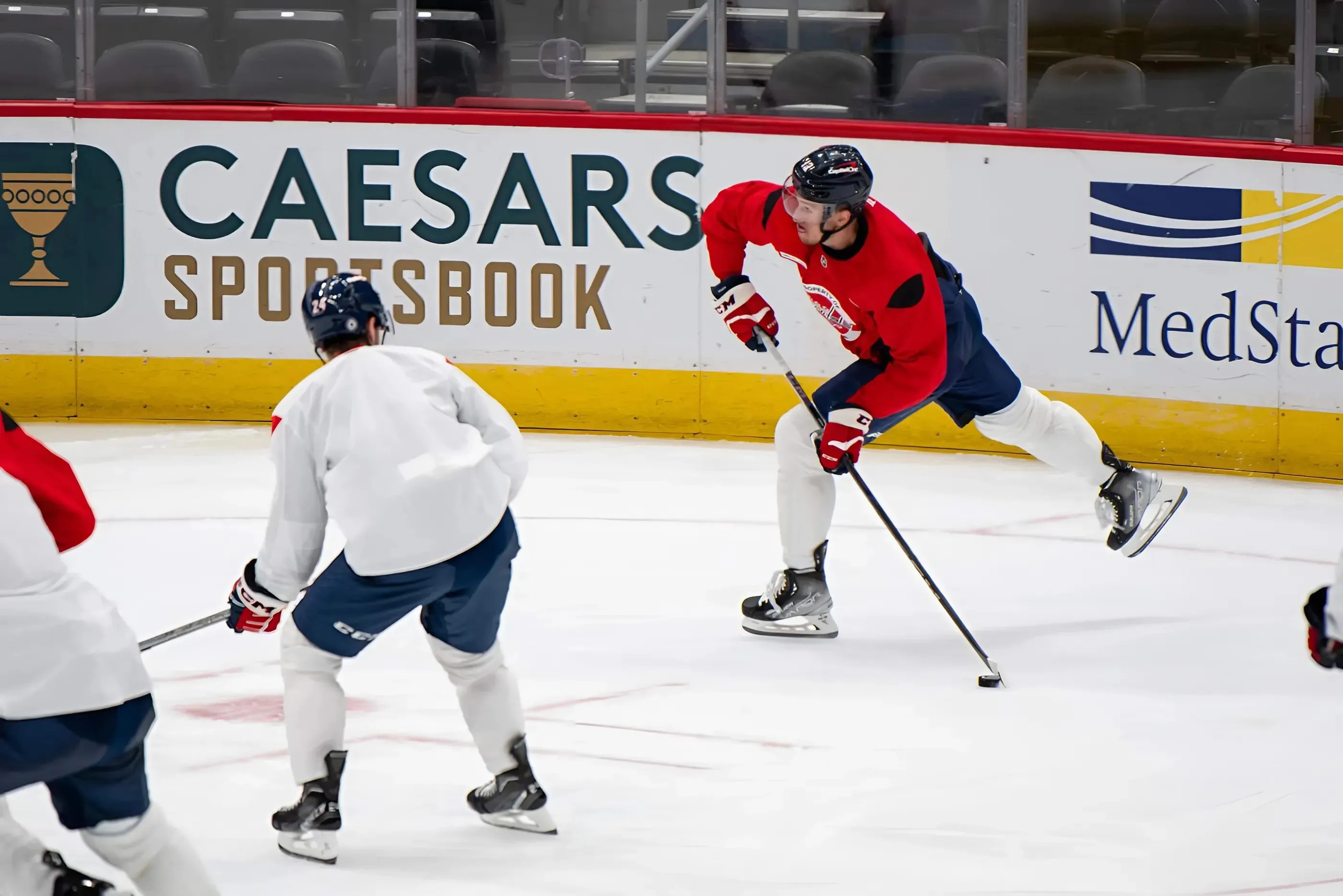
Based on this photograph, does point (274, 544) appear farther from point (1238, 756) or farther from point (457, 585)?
point (1238, 756)

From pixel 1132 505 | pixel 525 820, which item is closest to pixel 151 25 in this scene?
pixel 1132 505

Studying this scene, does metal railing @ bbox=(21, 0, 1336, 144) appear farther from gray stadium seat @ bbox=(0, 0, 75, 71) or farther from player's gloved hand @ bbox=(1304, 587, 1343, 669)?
player's gloved hand @ bbox=(1304, 587, 1343, 669)

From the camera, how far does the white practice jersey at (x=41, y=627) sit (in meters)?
2.23

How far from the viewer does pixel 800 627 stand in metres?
4.50

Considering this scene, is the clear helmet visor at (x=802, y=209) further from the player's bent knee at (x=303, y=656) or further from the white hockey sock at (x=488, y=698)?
the player's bent knee at (x=303, y=656)

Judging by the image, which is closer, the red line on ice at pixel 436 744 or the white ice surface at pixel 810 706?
the white ice surface at pixel 810 706

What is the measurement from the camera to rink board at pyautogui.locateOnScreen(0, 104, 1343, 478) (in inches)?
248

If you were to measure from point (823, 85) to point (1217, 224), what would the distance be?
147 centimetres

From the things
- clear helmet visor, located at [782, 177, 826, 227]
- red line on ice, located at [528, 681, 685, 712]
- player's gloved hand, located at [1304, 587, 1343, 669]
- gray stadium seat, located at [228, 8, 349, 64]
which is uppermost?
gray stadium seat, located at [228, 8, 349, 64]

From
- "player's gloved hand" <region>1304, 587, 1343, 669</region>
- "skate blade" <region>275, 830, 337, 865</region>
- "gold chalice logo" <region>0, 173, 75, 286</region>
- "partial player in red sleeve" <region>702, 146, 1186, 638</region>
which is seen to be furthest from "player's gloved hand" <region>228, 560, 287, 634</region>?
"gold chalice logo" <region>0, 173, 75, 286</region>

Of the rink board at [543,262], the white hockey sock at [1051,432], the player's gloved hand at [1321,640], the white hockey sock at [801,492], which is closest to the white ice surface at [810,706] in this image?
the white hockey sock at [801,492]

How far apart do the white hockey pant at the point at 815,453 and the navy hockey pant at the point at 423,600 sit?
61.9 inches

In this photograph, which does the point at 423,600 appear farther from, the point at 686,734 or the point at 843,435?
the point at 843,435

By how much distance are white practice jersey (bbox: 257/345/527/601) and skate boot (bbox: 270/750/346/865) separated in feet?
1.05
